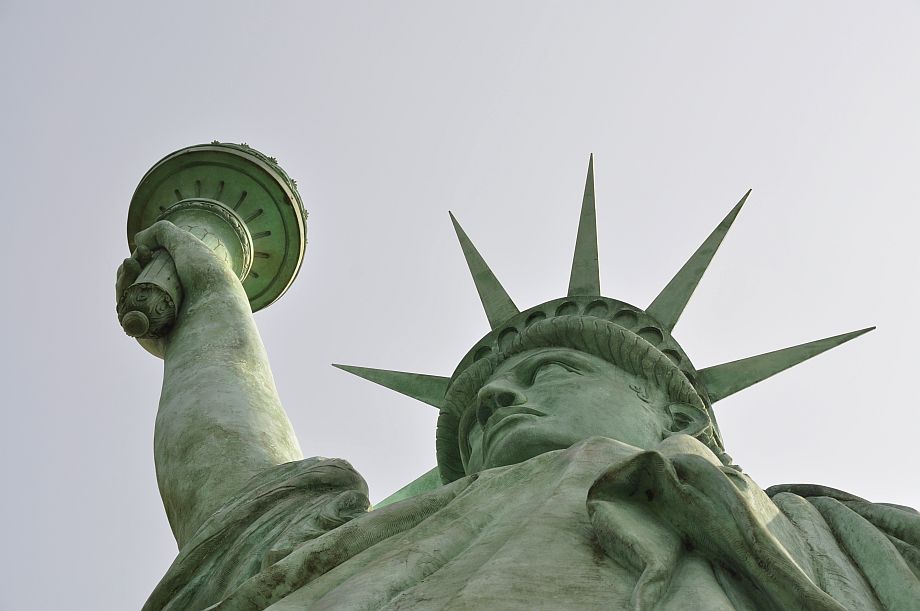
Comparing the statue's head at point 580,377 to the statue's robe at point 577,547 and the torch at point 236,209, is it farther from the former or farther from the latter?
the torch at point 236,209

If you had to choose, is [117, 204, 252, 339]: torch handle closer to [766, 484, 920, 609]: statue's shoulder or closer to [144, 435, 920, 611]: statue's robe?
[144, 435, 920, 611]: statue's robe

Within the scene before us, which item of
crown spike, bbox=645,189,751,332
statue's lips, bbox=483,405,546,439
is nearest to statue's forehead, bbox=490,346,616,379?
statue's lips, bbox=483,405,546,439

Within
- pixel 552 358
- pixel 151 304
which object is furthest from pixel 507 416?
pixel 151 304

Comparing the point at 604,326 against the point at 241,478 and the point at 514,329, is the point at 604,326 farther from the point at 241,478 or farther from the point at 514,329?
the point at 241,478

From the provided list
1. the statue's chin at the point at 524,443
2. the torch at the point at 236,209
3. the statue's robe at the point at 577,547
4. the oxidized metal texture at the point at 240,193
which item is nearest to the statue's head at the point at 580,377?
the statue's chin at the point at 524,443

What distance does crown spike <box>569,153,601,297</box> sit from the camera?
8.42 m

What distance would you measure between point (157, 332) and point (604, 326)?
8.57 ft

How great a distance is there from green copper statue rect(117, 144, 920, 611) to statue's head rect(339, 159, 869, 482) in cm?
1

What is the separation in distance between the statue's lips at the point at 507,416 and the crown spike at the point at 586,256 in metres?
1.91

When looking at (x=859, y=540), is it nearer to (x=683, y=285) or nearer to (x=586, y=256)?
(x=683, y=285)

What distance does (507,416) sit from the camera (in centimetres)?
630

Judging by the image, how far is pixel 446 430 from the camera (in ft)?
24.5

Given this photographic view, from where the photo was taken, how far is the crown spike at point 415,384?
8.52m

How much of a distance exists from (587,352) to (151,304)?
2.56 metres
